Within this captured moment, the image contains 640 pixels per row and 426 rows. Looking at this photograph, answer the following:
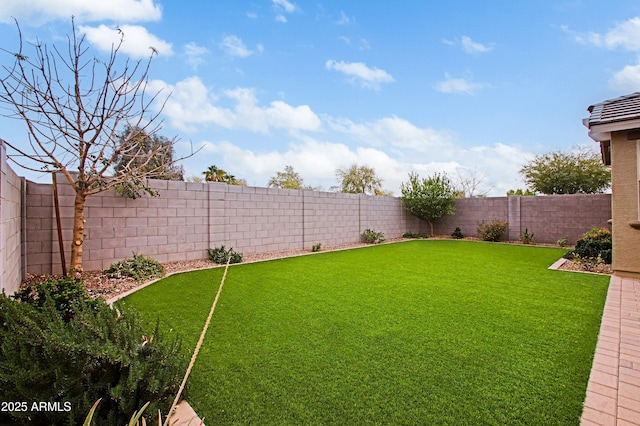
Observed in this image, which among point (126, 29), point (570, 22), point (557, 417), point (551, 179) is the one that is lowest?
point (557, 417)

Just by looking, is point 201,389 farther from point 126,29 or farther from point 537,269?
point 537,269

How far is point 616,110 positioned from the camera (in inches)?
230

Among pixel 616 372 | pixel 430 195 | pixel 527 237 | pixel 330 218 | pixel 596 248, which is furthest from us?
pixel 430 195

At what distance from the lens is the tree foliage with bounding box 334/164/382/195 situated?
80.7ft

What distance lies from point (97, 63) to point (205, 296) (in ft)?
14.4

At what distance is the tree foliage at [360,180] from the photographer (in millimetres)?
24594

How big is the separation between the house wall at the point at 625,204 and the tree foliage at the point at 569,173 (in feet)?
43.4

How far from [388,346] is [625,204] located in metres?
5.81

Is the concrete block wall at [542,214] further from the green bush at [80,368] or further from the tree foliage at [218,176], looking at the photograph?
the green bush at [80,368]

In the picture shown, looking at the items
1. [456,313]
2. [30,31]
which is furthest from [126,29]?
[456,313]

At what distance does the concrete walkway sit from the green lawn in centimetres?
8

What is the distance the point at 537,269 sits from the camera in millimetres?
6426

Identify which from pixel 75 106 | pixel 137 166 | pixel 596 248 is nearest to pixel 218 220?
pixel 137 166

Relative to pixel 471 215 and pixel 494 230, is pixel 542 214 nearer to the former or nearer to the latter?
pixel 494 230
